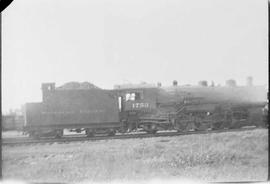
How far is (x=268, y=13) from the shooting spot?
589 centimetres

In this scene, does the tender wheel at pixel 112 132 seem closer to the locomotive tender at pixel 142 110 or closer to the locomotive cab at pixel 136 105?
the locomotive tender at pixel 142 110

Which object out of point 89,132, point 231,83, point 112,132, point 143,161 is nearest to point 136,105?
point 112,132

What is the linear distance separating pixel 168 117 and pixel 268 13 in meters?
3.38

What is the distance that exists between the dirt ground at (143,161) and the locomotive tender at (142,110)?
1288mm

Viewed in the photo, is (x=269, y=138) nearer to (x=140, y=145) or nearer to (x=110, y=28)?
(x=140, y=145)

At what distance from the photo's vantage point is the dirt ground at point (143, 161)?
5.52 metres

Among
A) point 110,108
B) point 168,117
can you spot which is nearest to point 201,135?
point 168,117

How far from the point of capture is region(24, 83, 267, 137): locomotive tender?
322 inches

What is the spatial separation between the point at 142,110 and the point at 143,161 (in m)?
3.22

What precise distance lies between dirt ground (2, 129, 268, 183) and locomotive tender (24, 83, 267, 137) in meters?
1.29

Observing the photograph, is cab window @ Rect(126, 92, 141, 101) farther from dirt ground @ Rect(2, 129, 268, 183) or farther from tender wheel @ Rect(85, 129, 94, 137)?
dirt ground @ Rect(2, 129, 268, 183)

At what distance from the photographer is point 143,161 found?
5965 mm

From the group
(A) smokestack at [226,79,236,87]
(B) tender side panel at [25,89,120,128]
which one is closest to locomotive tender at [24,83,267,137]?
(B) tender side panel at [25,89,120,128]

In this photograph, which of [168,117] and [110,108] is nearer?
[168,117]
